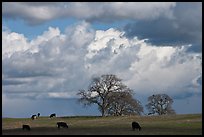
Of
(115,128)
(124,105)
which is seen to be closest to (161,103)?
(124,105)

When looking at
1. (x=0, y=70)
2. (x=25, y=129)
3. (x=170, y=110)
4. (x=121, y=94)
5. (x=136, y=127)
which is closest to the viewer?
(x=0, y=70)

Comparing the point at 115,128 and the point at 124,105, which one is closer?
the point at 115,128

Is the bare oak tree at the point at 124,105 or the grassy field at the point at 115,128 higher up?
the bare oak tree at the point at 124,105

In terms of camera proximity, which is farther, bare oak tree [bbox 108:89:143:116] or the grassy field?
bare oak tree [bbox 108:89:143:116]

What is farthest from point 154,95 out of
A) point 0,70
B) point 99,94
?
point 0,70

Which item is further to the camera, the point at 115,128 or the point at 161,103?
the point at 161,103

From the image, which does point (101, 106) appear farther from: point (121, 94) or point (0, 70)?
point (0, 70)

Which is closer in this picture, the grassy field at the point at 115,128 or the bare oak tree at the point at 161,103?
the grassy field at the point at 115,128

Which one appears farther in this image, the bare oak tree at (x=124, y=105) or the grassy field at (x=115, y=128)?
the bare oak tree at (x=124, y=105)

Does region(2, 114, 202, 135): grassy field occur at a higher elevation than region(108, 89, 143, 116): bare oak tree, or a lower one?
lower

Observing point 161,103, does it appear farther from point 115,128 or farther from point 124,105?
point 115,128

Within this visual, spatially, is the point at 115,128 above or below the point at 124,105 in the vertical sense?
below

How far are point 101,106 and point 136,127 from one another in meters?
48.8

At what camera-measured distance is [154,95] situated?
101m
